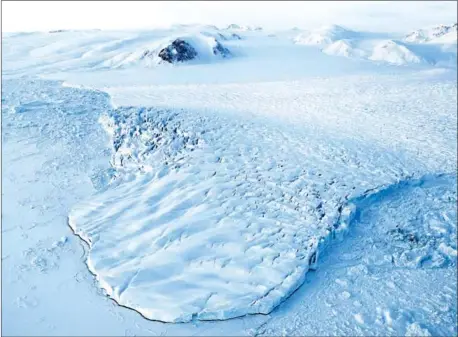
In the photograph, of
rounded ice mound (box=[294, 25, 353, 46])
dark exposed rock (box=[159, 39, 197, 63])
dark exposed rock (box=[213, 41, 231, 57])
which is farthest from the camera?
rounded ice mound (box=[294, 25, 353, 46])

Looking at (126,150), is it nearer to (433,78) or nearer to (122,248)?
(122,248)

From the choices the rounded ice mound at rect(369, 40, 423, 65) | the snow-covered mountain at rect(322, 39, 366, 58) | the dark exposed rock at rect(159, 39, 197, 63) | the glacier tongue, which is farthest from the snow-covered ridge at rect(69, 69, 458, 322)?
the snow-covered mountain at rect(322, 39, 366, 58)

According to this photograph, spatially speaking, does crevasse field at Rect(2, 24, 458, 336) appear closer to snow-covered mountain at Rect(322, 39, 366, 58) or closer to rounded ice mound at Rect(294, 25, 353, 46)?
snow-covered mountain at Rect(322, 39, 366, 58)

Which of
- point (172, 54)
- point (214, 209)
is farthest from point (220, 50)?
point (214, 209)

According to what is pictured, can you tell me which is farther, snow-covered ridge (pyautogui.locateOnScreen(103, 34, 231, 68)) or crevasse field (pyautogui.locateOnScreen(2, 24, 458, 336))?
snow-covered ridge (pyautogui.locateOnScreen(103, 34, 231, 68))

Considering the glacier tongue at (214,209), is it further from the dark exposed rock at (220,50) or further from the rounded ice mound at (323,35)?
the rounded ice mound at (323,35)

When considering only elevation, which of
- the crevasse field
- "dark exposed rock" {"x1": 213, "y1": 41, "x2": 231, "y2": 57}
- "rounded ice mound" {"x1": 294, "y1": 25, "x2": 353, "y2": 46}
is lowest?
the crevasse field
